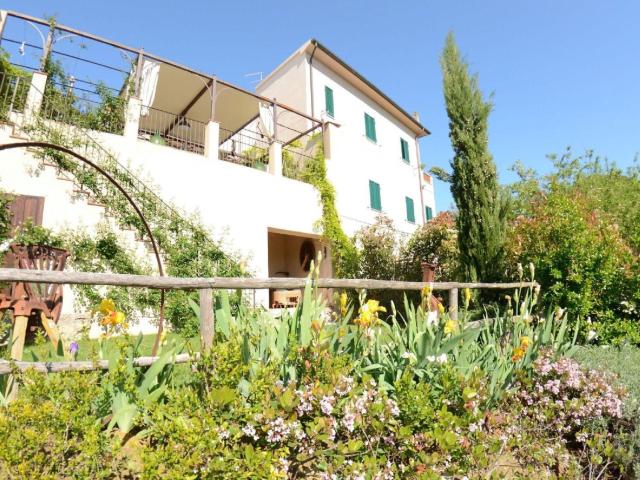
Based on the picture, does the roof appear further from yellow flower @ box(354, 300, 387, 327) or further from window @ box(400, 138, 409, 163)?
yellow flower @ box(354, 300, 387, 327)

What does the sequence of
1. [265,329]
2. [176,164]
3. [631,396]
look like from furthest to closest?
[176,164] → [631,396] → [265,329]

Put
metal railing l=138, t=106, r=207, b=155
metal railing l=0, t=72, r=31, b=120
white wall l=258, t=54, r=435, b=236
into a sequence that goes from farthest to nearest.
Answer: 1. white wall l=258, t=54, r=435, b=236
2. metal railing l=138, t=106, r=207, b=155
3. metal railing l=0, t=72, r=31, b=120

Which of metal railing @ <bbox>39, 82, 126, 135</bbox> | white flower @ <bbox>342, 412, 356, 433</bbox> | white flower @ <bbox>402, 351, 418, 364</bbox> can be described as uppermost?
metal railing @ <bbox>39, 82, 126, 135</bbox>

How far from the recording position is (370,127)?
15.5 m

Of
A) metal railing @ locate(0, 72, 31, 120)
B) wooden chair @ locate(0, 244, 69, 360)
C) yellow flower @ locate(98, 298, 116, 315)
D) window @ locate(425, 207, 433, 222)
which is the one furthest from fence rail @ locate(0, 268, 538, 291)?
window @ locate(425, 207, 433, 222)

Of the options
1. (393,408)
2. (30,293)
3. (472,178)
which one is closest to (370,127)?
(472,178)

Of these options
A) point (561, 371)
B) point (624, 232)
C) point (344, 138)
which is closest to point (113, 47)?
point (344, 138)

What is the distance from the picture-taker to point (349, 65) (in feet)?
47.1

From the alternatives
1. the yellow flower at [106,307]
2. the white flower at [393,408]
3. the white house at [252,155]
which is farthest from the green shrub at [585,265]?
the white house at [252,155]

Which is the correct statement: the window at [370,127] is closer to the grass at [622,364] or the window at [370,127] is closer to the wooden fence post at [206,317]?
the grass at [622,364]

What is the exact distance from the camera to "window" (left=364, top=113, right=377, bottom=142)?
15.2 meters

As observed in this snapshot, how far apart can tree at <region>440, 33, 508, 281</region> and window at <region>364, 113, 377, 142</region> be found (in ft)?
20.4

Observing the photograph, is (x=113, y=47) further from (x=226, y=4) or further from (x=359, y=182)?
(x=359, y=182)

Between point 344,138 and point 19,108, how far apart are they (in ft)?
30.4
